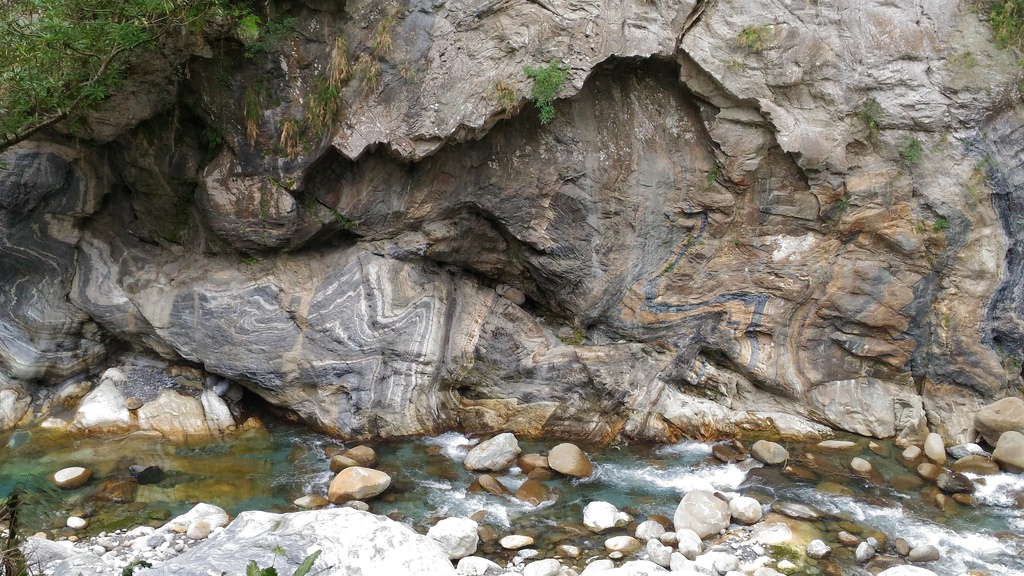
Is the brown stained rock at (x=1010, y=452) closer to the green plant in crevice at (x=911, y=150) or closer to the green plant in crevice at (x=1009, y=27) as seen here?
the green plant in crevice at (x=911, y=150)

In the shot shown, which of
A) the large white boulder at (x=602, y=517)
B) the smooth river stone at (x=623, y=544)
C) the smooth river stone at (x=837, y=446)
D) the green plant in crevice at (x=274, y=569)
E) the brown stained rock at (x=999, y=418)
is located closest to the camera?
the green plant in crevice at (x=274, y=569)

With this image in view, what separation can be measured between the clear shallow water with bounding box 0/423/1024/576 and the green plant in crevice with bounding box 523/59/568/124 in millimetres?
3742

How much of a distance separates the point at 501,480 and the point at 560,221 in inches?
120

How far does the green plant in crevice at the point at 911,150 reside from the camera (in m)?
7.30

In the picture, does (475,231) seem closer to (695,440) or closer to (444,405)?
(444,405)

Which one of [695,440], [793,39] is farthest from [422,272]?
[793,39]

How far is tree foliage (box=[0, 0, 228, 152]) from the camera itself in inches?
201

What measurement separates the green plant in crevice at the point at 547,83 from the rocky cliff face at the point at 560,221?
170 mm

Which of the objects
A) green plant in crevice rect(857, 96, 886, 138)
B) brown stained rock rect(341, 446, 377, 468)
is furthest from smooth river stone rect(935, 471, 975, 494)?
brown stained rock rect(341, 446, 377, 468)

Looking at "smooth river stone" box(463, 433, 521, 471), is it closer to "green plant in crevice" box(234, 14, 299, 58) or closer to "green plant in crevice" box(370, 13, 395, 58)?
"green plant in crevice" box(370, 13, 395, 58)

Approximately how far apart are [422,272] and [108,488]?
154 inches

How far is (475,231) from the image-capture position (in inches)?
328

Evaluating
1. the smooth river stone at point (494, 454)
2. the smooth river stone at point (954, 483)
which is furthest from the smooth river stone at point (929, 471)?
the smooth river stone at point (494, 454)

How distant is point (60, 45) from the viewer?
5113mm
